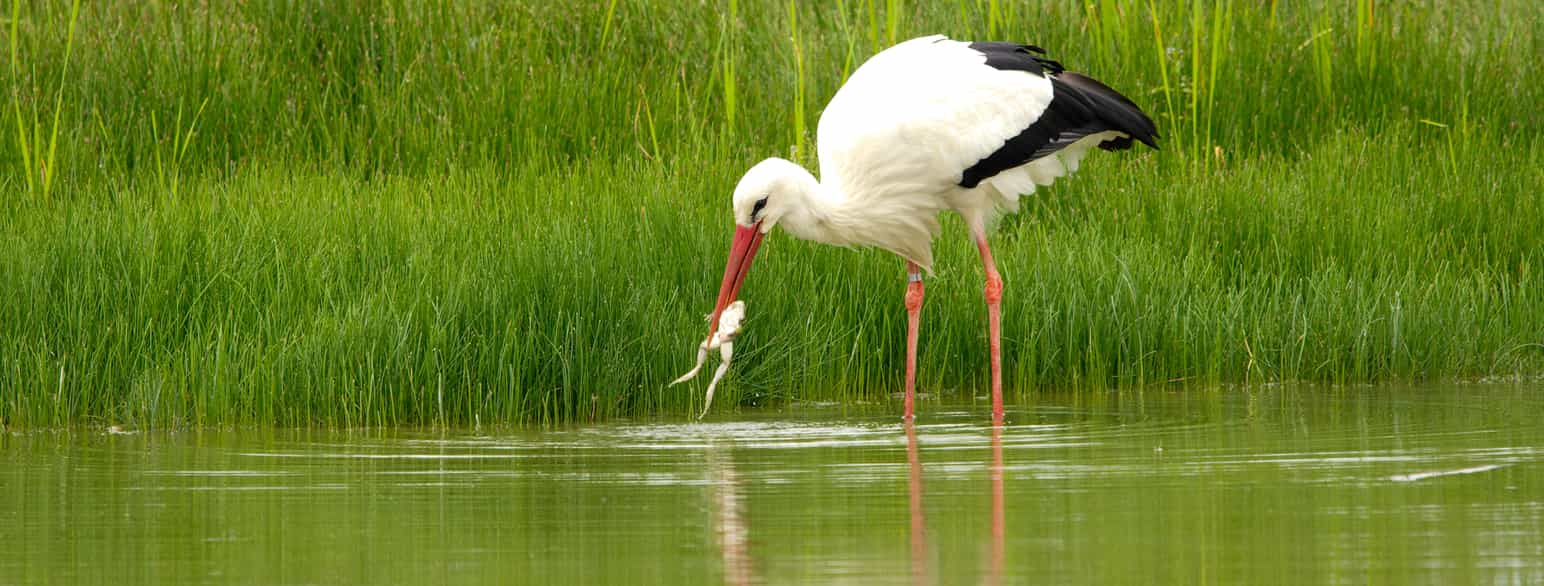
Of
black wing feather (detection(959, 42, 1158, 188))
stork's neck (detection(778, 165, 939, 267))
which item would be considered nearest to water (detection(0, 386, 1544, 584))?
stork's neck (detection(778, 165, 939, 267))

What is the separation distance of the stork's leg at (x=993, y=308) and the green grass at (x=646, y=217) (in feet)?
0.64

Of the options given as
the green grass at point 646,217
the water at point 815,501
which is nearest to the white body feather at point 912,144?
the green grass at point 646,217

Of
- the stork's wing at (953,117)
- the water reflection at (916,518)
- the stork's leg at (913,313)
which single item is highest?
the stork's wing at (953,117)

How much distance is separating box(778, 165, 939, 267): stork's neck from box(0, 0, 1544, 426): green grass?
1.07 ft

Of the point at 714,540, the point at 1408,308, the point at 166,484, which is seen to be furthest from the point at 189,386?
the point at 1408,308

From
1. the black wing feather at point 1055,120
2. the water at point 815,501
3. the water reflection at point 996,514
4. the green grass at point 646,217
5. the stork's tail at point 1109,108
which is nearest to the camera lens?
the water reflection at point 996,514

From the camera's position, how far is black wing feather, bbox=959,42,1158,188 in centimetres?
834

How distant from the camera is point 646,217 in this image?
847 centimetres

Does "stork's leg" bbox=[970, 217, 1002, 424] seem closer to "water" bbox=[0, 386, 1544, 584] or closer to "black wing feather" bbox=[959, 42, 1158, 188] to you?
"black wing feather" bbox=[959, 42, 1158, 188]

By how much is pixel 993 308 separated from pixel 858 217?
0.68 m

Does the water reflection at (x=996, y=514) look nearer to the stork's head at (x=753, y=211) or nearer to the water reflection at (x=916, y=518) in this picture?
the water reflection at (x=916, y=518)

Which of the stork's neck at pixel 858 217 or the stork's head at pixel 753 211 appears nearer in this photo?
the stork's head at pixel 753 211

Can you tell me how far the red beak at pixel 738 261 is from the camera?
7.46 m

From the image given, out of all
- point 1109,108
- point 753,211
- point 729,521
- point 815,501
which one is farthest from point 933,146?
point 729,521
